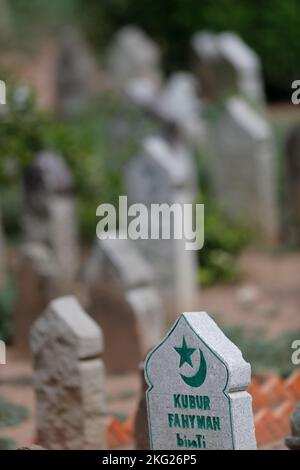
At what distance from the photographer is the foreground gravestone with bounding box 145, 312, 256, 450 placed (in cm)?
796

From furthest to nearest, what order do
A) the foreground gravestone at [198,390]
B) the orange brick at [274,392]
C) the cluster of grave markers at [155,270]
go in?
the orange brick at [274,392] → the cluster of grave markers at [155,270] → the foreground gravestone at [198,390]

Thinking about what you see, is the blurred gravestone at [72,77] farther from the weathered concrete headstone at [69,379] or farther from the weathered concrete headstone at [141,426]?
the weathered concrete headstone at [141,426]

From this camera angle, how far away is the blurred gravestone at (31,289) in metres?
14.0

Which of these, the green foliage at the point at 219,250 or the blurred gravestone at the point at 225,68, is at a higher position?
the blurred gravestone at the point at 225,68

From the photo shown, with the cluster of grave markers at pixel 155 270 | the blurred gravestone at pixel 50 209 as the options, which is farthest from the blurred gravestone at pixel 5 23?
the blurred gravestone at pixel 50 209

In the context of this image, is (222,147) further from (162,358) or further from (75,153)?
(162,358)

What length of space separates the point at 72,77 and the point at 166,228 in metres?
9.73

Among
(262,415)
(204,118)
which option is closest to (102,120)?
(204,118)

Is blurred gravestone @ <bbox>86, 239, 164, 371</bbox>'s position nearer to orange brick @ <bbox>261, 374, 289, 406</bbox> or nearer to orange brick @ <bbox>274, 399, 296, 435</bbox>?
orange brick @ <bbox>261, 374, 289, 406</bbox>

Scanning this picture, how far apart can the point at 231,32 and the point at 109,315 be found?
38.4ft

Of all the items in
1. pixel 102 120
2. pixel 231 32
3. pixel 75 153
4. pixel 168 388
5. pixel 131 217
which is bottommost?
pixel 168 388

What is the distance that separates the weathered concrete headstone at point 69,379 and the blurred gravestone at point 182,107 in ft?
29.9

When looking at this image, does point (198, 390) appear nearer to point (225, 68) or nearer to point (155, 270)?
point (155, 270)

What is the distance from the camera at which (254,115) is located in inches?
749
